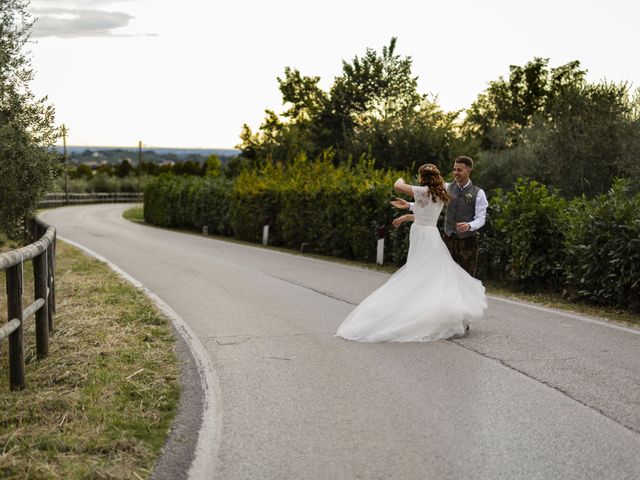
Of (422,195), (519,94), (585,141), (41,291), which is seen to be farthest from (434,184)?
(519,94)

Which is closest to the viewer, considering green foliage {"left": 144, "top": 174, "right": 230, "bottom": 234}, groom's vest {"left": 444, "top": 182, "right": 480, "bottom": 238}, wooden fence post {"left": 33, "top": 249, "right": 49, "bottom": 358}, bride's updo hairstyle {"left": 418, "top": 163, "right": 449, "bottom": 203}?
wooden fence post {"left": 33, "top": 249, "right": 49, "bottom": 358}

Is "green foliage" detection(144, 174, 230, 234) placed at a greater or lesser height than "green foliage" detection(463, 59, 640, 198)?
lesser

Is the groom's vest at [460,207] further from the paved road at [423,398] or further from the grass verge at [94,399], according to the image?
the grass verge at [94,399]

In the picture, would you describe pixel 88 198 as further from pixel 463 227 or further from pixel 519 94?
pixel 463 227

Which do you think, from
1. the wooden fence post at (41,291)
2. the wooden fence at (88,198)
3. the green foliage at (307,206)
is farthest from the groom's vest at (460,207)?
the wooden fence at (88,198)

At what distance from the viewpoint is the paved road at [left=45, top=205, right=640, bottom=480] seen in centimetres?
473

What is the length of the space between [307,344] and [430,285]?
1.59 meters

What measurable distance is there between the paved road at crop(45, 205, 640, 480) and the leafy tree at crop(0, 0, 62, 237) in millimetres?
4310

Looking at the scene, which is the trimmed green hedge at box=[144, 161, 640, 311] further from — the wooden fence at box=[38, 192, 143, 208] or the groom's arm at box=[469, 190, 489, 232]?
the wooden fence at box=[38, 192, 143, 208]

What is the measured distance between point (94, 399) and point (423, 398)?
2.63 m

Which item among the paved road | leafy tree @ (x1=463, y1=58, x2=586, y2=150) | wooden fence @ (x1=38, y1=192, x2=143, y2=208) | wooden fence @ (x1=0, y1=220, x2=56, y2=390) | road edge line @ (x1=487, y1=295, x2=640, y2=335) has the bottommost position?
wooden fence @ (x1=38, y1=192, x2=143, y2=208)

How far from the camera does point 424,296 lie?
8.80 metres

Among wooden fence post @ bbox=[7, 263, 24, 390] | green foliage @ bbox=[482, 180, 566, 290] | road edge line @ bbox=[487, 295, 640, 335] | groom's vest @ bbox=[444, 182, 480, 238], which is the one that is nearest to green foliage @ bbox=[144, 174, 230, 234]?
green foliage @ bbox=[482, 180, 566, 290]

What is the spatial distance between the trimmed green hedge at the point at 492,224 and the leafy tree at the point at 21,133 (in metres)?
7.99
